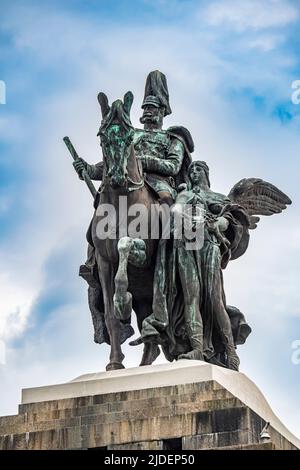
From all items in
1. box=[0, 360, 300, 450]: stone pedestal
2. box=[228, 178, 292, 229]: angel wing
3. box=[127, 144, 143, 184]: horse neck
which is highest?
box=[228, 178, 292, 229]: angel wing

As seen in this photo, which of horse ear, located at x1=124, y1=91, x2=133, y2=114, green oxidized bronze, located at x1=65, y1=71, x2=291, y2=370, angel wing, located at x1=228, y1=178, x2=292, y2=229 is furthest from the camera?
angel wing, located at x1=228, y1=178, x2=292, y2=229

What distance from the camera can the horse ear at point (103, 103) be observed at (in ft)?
98.0

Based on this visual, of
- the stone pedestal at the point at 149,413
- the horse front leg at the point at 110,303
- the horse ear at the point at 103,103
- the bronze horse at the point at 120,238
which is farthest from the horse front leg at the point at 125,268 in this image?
the horse ear at the point at 103,103

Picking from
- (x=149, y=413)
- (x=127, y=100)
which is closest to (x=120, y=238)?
(x=127, y=100)

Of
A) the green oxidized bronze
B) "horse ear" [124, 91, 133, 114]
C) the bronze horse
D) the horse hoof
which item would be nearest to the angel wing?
the green oxidized bronze

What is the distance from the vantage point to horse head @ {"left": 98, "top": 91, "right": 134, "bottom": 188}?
97.0ft

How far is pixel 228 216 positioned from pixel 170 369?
3821mm

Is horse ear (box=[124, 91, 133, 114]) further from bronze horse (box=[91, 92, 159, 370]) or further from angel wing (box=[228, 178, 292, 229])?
angel wing (box=[228, 178, 292, 229])

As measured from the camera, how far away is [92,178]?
3173 cm

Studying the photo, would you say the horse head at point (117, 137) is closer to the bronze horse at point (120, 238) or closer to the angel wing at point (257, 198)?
the bronze horse at point (120, 238)

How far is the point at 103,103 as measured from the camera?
98.2 ft

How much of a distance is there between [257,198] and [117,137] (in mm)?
4382
